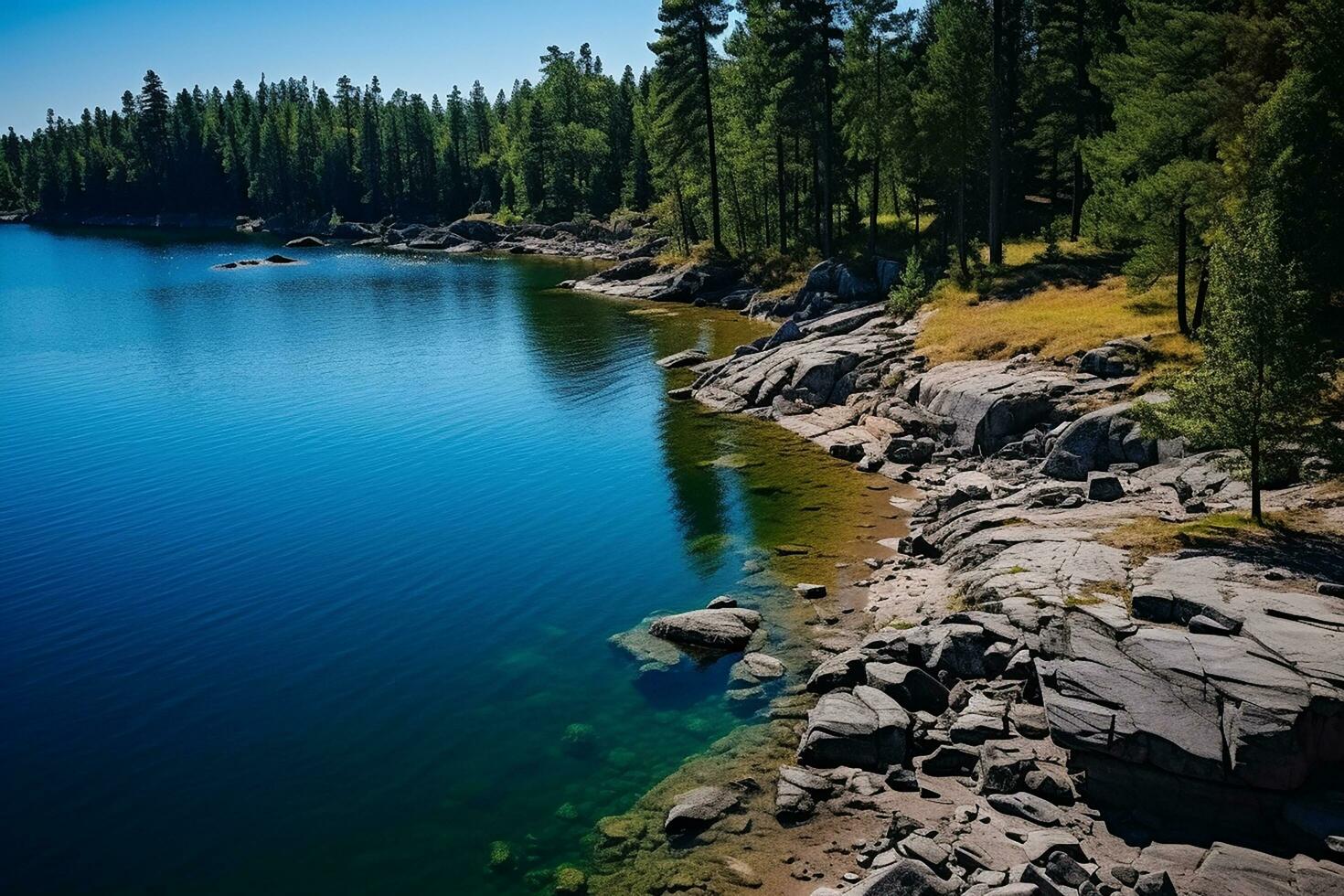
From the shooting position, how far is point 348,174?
195000 mm

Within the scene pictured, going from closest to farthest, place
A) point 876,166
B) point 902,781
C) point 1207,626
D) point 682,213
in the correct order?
point 902,781
point 1207,626
point 876,166
point 682,213

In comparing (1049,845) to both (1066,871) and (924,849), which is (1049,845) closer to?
(1066,871)

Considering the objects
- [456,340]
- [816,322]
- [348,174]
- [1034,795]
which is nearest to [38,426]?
[456,340]

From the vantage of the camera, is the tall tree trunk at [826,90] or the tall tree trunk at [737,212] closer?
the tall tree trunk at [826,90]

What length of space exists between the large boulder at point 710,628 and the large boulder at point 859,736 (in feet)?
15.9

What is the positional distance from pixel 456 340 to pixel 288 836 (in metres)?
55.1

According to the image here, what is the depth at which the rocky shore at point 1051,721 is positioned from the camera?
14062mm

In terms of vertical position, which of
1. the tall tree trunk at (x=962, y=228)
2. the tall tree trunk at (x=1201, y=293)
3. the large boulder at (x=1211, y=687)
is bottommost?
the large boulder at (x=1211, y=687)

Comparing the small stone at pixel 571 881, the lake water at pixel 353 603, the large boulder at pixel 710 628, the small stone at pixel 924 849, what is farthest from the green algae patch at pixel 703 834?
the large boulder at pixel 710 628

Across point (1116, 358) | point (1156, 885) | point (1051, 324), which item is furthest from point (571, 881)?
point (1051, 324)

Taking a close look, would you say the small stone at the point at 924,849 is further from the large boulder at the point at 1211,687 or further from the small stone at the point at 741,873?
the large boulder at the point at 1211,687

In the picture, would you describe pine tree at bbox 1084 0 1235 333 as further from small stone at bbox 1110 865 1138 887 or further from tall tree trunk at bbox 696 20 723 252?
tall tree trunk at bbox 696 20 723 252

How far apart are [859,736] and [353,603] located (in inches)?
628

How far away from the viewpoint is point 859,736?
17.4 metres
